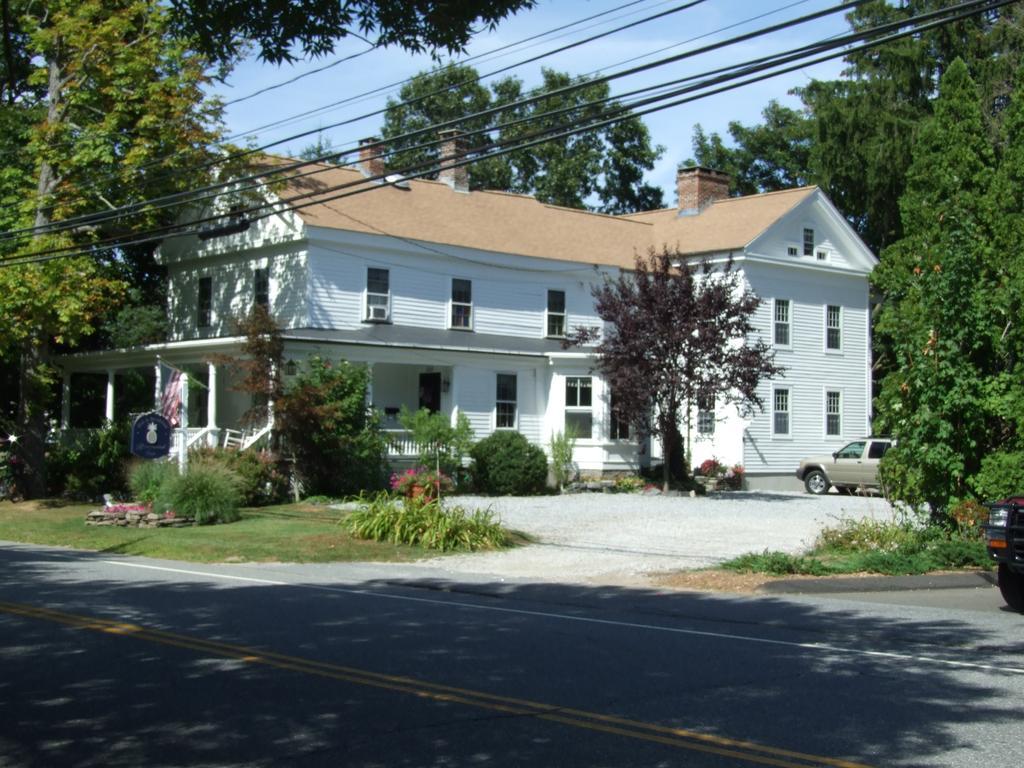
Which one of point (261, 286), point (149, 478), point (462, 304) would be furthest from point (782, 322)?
point (149, 478)

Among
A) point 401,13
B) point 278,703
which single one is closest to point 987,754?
point 278,703

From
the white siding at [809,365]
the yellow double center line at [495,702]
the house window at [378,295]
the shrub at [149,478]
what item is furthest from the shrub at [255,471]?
the white siding at [809,365]

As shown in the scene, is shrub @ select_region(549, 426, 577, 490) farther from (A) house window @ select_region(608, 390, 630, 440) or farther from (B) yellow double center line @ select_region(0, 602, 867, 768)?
(B) yellow double center line @ select_region(0, 602, 867, 768)

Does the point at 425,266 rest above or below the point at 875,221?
below

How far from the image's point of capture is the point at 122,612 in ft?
40.1

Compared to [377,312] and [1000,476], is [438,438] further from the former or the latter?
[1000,476]

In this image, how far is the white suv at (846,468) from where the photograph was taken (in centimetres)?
3334

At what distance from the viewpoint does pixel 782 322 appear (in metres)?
39.0

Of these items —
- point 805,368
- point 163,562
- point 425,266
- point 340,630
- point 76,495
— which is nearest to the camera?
point 340,630

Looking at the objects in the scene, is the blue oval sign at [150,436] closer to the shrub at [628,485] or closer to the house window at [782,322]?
the shrub at [628,485]

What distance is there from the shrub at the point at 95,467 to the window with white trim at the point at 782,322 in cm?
2067

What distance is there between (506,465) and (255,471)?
6.58 metres

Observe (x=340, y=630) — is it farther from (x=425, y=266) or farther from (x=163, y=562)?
(x=425, y=266)

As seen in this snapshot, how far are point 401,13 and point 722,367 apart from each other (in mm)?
22260
